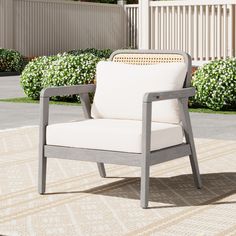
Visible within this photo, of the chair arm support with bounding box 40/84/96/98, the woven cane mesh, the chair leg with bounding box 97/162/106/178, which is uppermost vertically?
the woven cane mesh

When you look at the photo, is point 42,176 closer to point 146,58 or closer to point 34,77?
point 146,58

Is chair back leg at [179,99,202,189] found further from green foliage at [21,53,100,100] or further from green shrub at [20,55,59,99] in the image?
green shrub at [20,55,59,99]

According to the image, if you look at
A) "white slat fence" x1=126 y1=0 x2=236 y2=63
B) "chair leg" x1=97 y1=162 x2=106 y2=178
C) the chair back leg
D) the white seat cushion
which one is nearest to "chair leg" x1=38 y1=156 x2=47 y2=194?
the white seat cushion

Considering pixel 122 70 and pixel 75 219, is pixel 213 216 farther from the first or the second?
pixel 122 70

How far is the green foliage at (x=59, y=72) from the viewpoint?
11.9m

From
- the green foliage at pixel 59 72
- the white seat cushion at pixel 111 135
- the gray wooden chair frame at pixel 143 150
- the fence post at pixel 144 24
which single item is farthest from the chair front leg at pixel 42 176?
the fence post at pixel 144 24

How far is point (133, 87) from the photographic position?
5.71 metres

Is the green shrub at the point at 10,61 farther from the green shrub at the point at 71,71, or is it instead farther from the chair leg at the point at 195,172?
the chair leg at the point at 195,172

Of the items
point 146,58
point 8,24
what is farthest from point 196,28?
point 8,24

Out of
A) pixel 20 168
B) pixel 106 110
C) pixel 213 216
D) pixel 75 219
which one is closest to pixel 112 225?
pixel 75 219

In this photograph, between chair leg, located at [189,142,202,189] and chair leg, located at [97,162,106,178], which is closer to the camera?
chair leg, located at [189,142,202,189]

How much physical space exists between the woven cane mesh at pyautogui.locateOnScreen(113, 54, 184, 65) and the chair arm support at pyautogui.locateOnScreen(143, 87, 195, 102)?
383 millimetres

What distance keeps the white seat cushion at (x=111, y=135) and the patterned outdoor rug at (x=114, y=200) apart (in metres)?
0.37

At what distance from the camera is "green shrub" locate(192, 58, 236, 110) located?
10.8 meters
